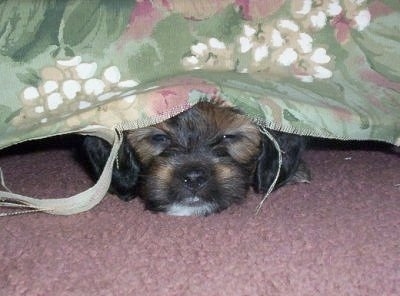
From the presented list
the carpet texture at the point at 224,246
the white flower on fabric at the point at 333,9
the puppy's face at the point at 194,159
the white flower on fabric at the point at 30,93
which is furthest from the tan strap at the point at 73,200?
the white flower on fabric at the point at 333,9

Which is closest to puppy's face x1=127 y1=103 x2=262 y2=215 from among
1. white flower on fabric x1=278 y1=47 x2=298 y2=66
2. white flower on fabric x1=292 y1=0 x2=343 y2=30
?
white flower on fabric x1=278 y1=47 x2=298 y2=66

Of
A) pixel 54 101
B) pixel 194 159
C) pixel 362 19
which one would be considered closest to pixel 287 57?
pixel 362 19

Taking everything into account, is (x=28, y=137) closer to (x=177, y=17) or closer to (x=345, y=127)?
(x=177, y=17)

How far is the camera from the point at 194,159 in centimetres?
192

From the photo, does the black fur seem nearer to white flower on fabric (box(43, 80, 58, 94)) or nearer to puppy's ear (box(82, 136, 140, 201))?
puppy's ear (box(82, 136, 140, 201))

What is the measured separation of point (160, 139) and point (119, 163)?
0.15m

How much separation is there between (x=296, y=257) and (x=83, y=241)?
1.84ft

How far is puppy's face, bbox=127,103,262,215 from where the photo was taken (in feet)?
6.19

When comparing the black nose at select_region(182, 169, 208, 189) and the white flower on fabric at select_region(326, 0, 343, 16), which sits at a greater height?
the white flower on fabric at select_region(326, 0, 343, 16)

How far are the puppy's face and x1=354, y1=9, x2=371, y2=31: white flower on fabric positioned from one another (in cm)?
47

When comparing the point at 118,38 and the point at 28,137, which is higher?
the point at 118,38

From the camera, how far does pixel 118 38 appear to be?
187cm

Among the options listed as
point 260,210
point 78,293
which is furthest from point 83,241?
point 260,210

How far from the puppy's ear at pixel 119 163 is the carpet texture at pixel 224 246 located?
59mm
